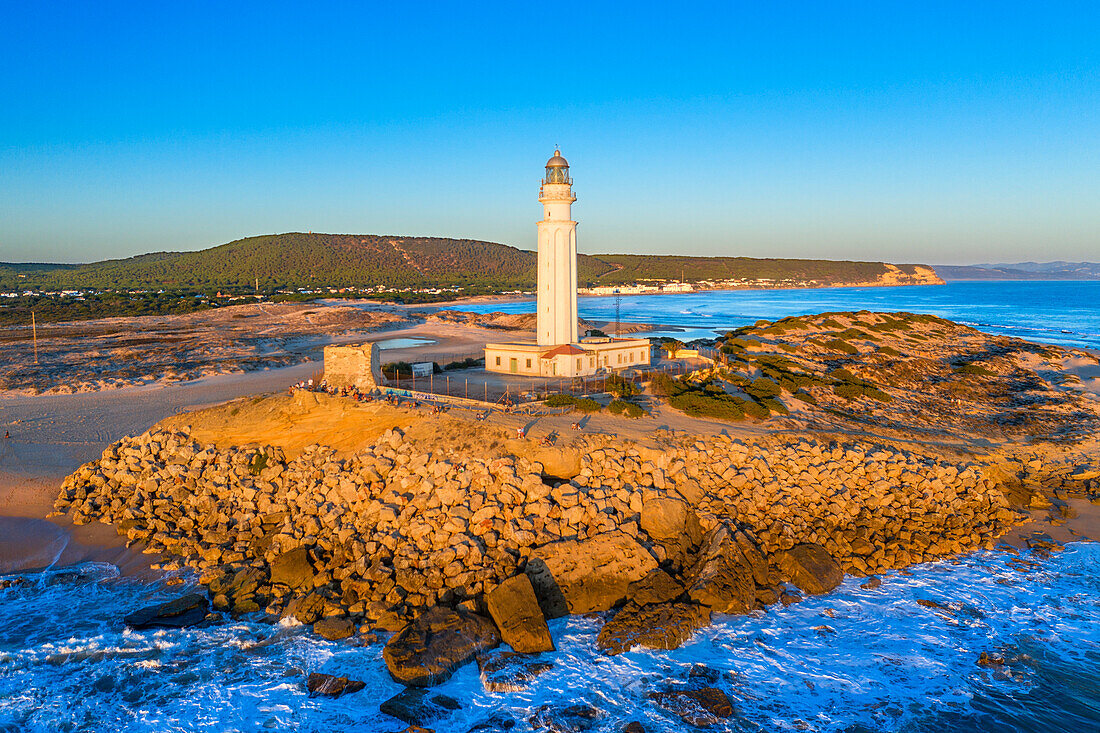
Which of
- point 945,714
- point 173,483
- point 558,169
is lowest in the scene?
point 945,714

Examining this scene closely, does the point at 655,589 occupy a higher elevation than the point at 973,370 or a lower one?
lower

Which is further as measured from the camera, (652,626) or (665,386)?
(665,386)

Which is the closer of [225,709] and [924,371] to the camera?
[225,709]

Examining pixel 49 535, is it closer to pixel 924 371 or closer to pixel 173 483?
pixel 173 483

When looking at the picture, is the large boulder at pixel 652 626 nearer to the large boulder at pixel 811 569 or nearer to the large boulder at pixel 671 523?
the large boulder at pixel 671 523

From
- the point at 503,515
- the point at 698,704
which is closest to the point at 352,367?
the point at 503,515

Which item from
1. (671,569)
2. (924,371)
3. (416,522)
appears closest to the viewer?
(671,569)

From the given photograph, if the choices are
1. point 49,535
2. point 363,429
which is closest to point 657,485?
point 363,429

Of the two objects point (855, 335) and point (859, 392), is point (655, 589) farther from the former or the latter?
point (855, 335)

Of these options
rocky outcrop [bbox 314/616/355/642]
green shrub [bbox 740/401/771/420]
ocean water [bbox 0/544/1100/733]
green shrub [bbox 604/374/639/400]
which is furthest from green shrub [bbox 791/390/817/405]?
rocky outcrop [bbox 314/616/355/642]
